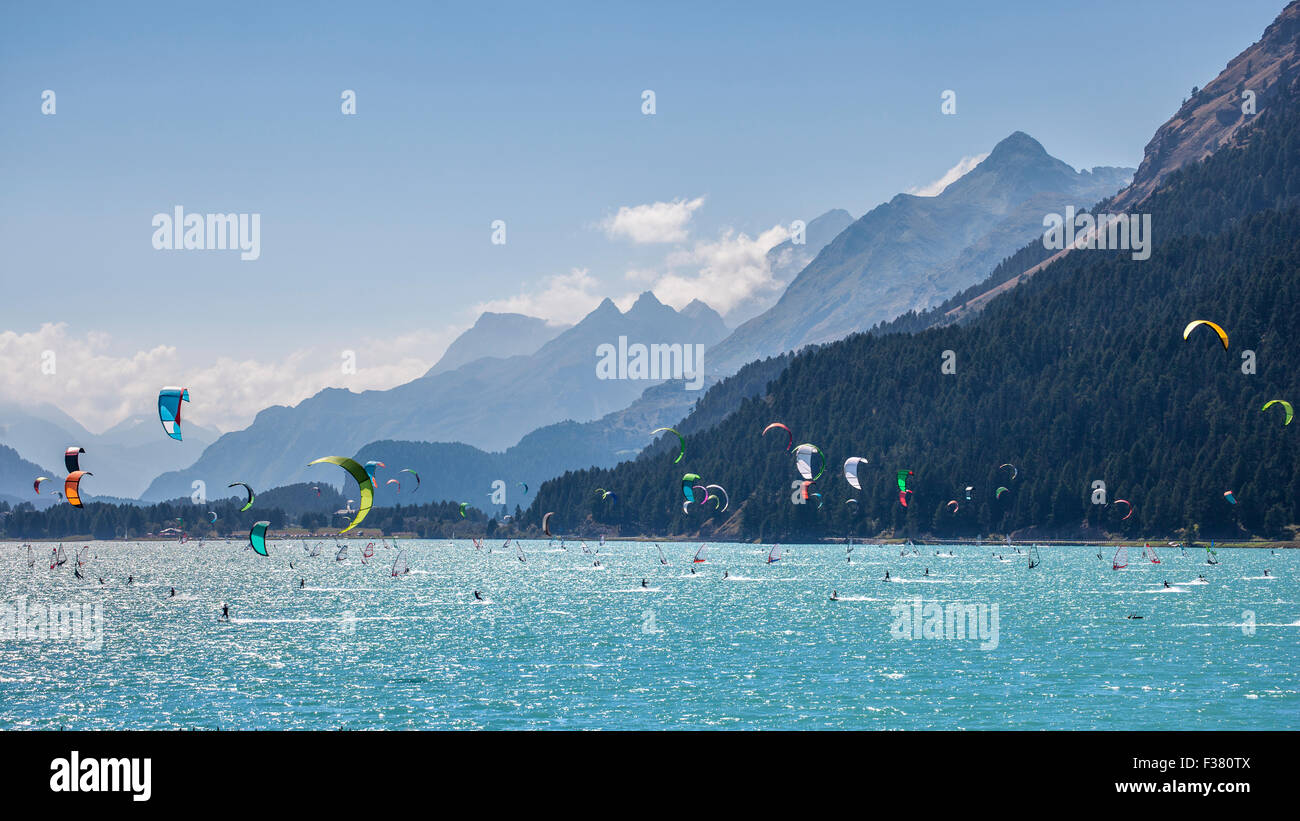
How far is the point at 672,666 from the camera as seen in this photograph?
3428 inches

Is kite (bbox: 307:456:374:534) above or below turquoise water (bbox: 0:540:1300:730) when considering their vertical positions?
above

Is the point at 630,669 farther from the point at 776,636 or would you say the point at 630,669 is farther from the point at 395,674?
the point at 776,636

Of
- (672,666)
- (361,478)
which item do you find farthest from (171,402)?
(672,666)

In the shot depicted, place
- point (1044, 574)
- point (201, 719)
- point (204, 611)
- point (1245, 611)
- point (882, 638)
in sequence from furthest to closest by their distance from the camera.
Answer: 1. point (1044, 574)
2. point (204, 611)
3. point (1245, 611)
4. point (882, 638)
5. point (201, 719)

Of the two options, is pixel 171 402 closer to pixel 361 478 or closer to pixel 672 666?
pixel 361 478

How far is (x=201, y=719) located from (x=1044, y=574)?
163223 mm

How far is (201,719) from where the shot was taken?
6581 centimetres

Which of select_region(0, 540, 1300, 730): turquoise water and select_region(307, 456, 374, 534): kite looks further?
select_region(0, 540, 1300, 730): turquoise water

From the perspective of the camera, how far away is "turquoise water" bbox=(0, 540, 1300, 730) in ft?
218

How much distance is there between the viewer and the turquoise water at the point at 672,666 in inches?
2616

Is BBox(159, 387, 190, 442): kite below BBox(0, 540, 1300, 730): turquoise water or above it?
above

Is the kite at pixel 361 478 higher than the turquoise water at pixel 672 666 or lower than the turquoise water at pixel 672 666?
higher
